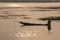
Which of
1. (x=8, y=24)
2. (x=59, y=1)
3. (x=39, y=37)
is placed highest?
(x=59, y=1)

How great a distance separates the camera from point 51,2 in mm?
6070

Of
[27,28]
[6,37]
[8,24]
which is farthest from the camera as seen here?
[8,24]

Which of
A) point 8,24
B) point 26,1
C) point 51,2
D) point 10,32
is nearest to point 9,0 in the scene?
point 26,1

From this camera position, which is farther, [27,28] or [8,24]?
[8,24]

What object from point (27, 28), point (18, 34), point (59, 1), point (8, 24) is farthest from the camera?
point (59, 1)

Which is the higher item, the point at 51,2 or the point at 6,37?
the point at 51,2

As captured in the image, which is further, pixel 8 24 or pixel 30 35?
pixel 8 24

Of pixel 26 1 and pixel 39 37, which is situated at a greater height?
pixel 26 1

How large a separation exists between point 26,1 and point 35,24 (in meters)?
3.50

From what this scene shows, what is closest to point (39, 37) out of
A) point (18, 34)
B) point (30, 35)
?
point (30, 35)

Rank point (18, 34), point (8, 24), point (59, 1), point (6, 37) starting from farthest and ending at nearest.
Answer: point (59, 1) < point (8, 24) < point (18, 34) < point (6, 37)

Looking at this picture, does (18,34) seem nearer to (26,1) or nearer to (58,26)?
(58,26)

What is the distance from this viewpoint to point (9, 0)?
20.1 feet

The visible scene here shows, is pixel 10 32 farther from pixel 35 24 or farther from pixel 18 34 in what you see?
pixel 35 24
